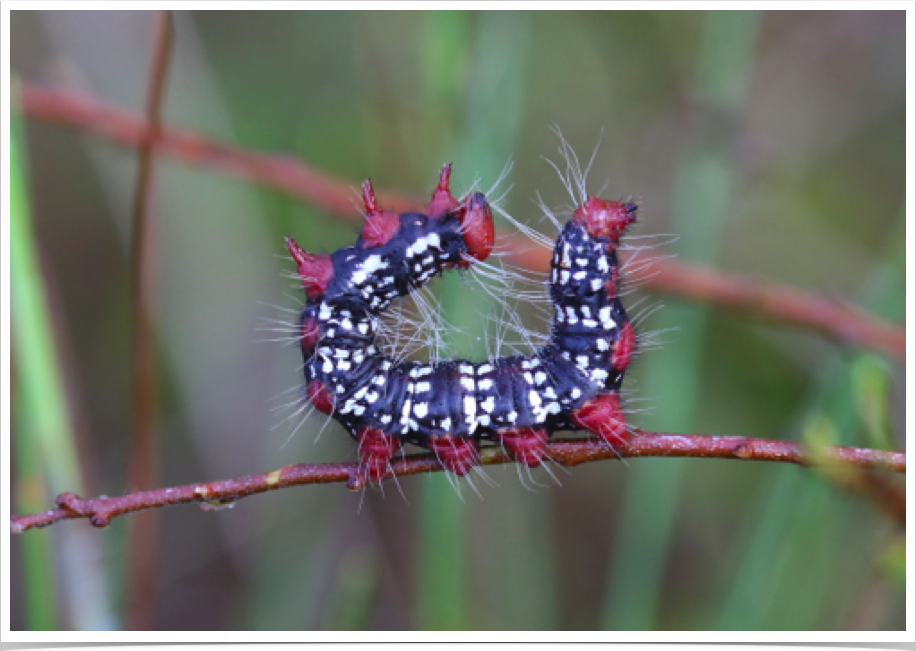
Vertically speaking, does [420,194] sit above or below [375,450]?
above

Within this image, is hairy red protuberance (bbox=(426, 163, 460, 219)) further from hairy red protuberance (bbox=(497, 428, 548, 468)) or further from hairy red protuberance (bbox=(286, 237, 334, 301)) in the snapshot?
hairy red protuberance (bbox=(497, 428, 548, 468))

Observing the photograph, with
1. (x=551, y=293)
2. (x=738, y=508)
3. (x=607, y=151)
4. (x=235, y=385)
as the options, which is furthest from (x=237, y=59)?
(x=738, y=508)

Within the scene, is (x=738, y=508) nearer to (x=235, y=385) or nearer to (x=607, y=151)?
(x=607, y=151)

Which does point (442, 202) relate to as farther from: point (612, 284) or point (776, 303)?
point (776, 303)

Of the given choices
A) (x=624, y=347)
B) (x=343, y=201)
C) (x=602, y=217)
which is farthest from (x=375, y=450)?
(x=343, y=201)

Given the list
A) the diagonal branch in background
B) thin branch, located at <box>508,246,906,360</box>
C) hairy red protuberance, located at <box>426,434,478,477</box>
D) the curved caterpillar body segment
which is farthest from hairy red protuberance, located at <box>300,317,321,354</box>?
thin branch, located at <box>508,246,906,360</box>
